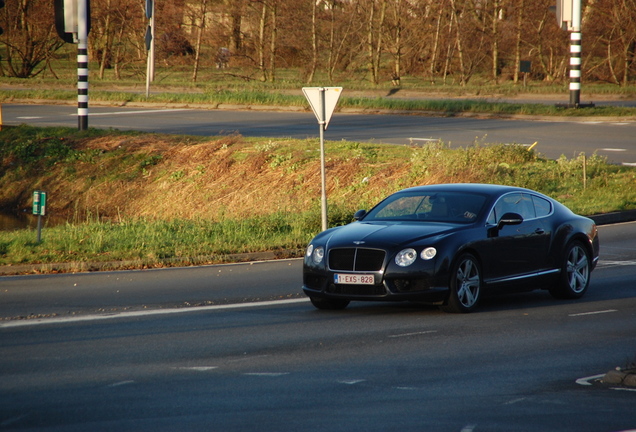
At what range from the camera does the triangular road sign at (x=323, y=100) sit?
16406 mm

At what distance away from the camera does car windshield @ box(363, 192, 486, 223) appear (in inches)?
455

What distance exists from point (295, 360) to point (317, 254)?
2655mm

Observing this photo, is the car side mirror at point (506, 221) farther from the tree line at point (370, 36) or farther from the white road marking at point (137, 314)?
the tree line at point (370, 36)

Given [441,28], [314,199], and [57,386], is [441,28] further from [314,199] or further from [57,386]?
[57,386]

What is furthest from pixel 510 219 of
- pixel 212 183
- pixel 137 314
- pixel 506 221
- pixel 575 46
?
pixel 575 46

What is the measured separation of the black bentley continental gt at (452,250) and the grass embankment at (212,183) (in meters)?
4.78

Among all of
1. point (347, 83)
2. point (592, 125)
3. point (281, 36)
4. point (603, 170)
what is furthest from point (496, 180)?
point (281, 36)

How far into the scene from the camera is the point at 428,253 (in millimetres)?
10648

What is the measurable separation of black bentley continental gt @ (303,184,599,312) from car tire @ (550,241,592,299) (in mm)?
12

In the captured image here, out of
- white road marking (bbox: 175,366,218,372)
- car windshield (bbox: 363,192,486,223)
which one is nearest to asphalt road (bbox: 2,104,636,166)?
car windshield (bbox: 363,192,486,223)

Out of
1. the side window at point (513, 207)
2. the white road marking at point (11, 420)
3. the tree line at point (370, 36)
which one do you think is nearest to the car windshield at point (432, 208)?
the side window at point (513, 207)

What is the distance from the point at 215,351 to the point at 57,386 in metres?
1.74

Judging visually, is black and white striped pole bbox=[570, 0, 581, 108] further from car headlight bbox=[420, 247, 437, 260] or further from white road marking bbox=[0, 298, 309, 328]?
car headlight bbox=[420, 247, 437, 260]

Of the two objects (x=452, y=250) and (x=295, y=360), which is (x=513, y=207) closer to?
(x=452, y=250)
